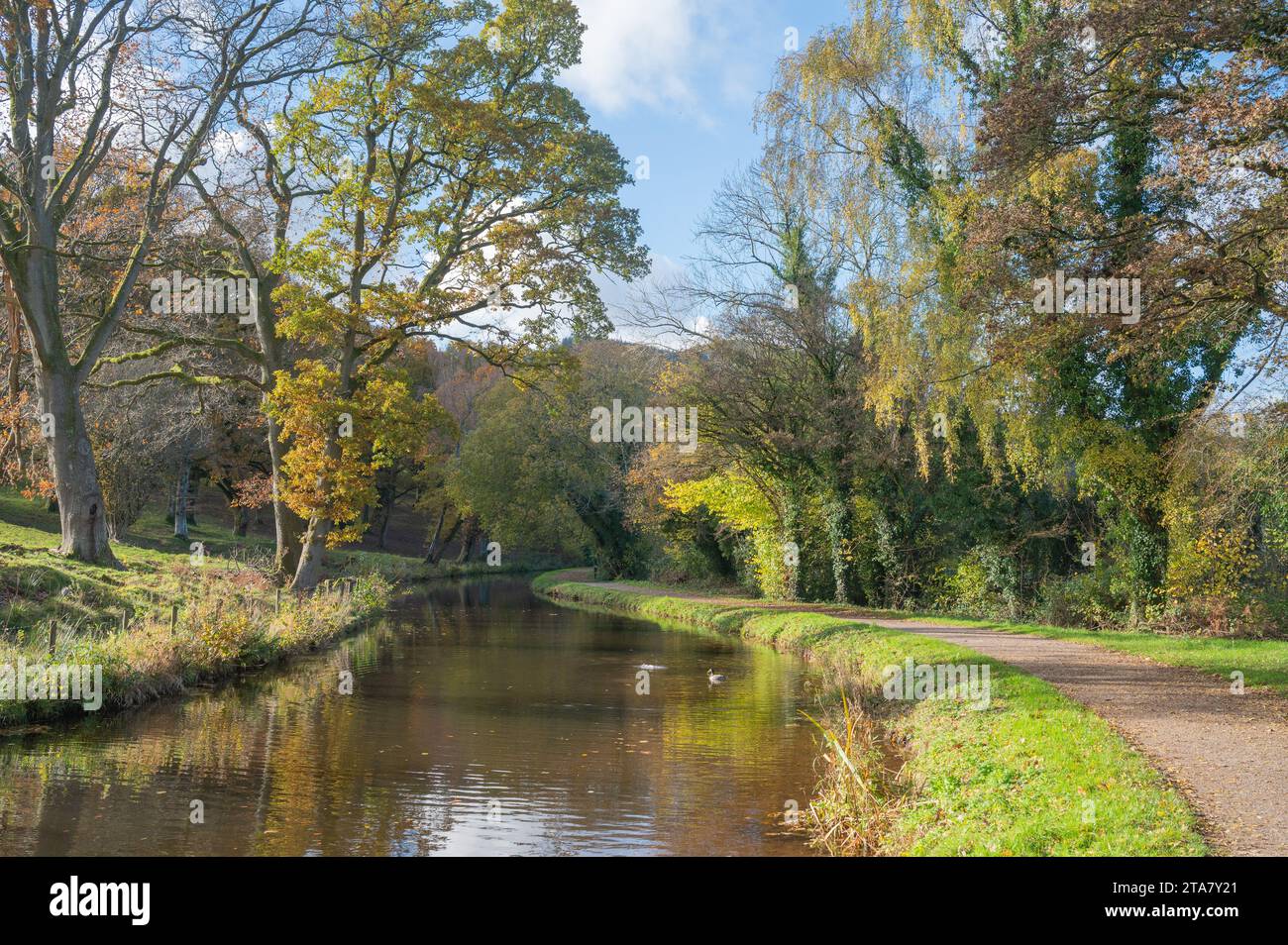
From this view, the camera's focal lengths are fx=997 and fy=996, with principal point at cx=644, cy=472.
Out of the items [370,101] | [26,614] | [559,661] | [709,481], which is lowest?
[559,661]

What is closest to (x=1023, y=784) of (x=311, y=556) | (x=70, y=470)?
(x=70, y=470)

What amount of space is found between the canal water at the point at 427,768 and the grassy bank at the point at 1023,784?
1288 millimetres

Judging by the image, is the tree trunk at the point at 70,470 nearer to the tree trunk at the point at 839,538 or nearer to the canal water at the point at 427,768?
the canal water at the point at 427,768

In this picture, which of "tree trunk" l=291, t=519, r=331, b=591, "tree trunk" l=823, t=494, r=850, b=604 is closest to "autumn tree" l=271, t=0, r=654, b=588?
"tree trunk" l=291, t=519, r=331, b=591

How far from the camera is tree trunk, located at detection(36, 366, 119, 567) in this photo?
19688mm

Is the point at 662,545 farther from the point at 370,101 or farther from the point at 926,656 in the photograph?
the point at 926,656

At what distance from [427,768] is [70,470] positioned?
13.5 metres

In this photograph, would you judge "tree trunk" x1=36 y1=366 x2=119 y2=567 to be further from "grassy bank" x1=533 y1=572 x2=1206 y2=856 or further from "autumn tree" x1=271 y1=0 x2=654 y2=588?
"grassy bank" x1=533 y1=572 x2=1206 y2=856

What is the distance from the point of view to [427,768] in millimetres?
10781

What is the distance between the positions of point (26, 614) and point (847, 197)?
19584mm

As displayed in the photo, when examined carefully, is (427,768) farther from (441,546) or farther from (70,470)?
(441,546)

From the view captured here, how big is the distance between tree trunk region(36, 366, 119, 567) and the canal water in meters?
5.30

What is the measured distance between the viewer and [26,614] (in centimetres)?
1445
